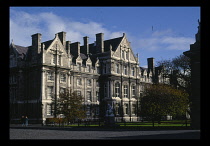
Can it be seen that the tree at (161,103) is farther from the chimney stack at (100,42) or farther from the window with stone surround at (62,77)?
the chimney stack at (100,42)

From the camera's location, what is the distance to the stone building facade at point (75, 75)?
54306mm

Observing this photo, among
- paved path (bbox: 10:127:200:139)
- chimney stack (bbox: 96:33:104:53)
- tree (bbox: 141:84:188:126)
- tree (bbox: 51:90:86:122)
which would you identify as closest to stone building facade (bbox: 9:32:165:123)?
chimney stack (bbox: 96:33:104:53)

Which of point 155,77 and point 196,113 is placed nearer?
point 196,113

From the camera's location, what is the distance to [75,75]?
200 ft

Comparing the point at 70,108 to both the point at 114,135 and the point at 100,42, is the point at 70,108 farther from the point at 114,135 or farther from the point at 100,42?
the point at 100,42

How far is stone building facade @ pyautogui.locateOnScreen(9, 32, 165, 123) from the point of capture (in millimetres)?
54306

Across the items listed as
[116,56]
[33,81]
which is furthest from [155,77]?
[33,81]

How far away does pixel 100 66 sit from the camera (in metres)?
67.6

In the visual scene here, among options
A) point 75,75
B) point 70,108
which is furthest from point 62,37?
point 70,108

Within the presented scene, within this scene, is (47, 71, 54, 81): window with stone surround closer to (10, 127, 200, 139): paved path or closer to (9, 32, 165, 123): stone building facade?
(9, 32, 165, 123): stone building facade

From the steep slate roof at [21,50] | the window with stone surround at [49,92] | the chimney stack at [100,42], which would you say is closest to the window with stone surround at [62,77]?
the window with stone surround at [49,92]
